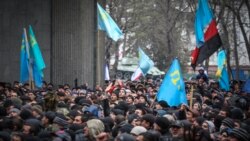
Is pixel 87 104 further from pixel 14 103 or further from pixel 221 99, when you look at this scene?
pixel 221 99

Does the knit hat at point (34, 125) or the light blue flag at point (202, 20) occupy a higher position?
the light blue flag at point (202, 20)

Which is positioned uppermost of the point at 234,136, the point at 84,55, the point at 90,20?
the point at 90,20

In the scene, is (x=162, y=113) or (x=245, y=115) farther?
(x=245, y=115)

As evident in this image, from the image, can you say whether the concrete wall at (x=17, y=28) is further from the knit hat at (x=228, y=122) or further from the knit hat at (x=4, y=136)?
the knit hat at (x=4, y=136)

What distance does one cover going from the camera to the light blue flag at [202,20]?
13805mm

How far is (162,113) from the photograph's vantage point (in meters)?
10.8

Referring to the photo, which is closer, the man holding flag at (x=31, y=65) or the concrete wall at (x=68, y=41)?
the man holding flag at (x=31, y=65)

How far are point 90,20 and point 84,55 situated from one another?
5.62ft

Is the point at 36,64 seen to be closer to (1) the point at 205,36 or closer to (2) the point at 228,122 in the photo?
(1) the point at 205,36

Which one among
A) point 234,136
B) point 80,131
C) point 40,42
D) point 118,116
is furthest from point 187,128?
point 40,42

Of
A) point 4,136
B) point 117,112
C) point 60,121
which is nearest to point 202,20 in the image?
point 117,112

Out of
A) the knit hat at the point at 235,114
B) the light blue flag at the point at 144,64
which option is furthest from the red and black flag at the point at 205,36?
the light blue flag at the point at 144,64

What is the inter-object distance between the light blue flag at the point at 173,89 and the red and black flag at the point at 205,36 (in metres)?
2.04

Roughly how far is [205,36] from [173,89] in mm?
2652
